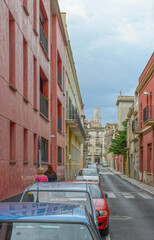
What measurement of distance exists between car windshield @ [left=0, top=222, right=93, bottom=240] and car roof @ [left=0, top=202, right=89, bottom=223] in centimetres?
5

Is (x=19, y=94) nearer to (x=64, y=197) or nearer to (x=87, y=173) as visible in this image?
(x=64, y=197)

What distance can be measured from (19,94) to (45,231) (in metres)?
11.2

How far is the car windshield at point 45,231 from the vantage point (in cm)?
358

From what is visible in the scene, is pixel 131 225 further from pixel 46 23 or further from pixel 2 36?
pixel 46 23

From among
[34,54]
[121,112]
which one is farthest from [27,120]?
[121,112]

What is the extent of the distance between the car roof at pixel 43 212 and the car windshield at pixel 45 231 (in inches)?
2.1

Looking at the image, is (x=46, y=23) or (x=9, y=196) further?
(x=46, y=23)

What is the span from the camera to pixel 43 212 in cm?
376

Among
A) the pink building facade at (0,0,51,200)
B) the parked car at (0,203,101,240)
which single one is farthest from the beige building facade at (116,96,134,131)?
the parked car at (0,203,101,240)

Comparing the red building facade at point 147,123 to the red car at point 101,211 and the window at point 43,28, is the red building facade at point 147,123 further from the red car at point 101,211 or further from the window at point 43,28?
the red car at point 101,211

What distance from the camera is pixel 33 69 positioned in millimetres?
17891

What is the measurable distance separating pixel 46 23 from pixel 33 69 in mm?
6048

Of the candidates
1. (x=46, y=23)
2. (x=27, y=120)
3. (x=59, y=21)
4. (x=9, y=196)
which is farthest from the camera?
(x=59, y=21)

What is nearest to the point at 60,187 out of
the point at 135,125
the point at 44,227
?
the point at 44,227
